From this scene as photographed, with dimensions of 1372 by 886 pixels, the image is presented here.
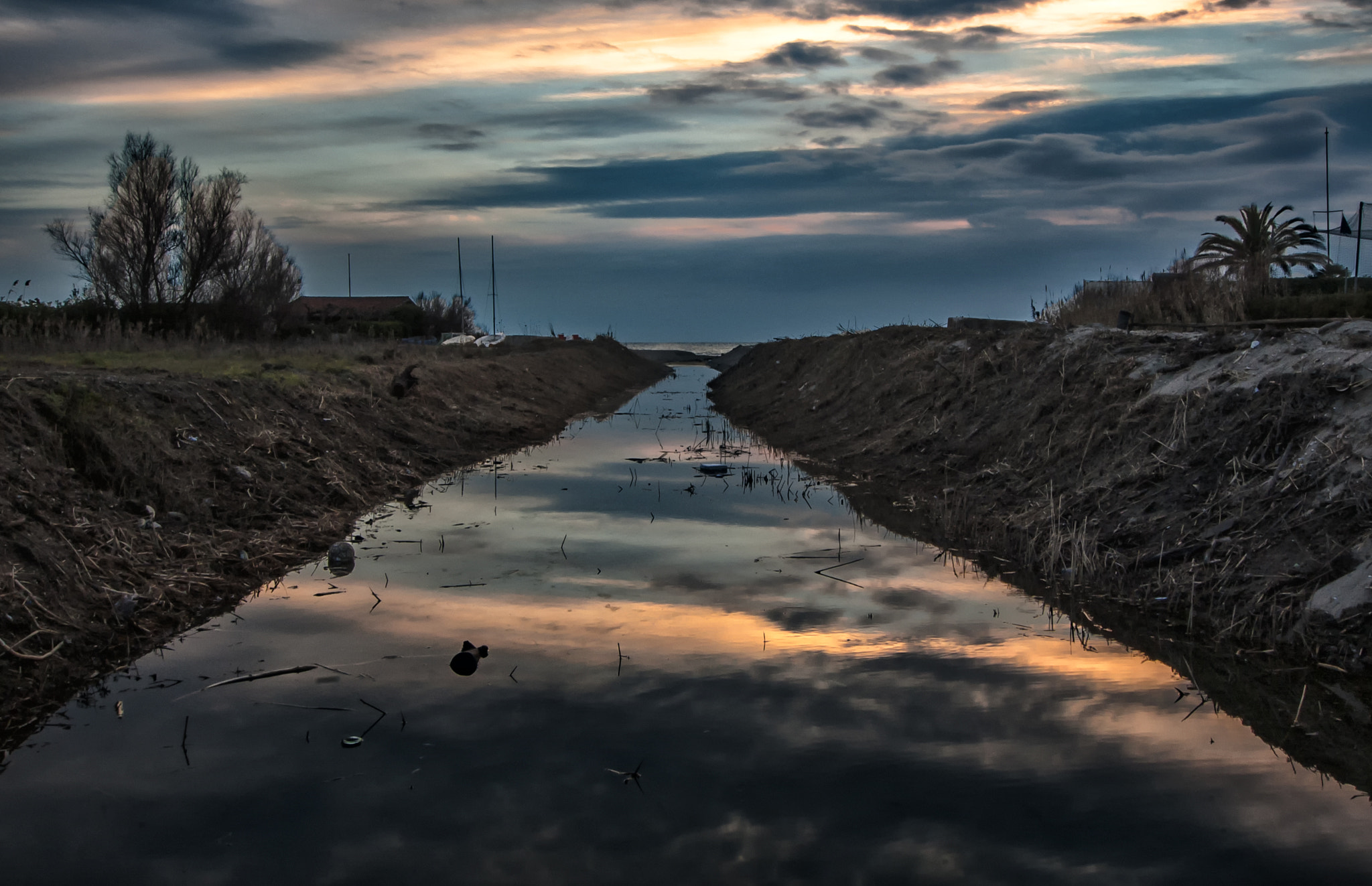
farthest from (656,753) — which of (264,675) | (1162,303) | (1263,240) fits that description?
(1263,240)

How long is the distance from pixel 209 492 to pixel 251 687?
187 inches

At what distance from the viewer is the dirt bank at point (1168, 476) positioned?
24.7 ft

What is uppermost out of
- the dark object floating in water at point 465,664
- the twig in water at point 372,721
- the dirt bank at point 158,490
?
the dirt bank at point 158,490

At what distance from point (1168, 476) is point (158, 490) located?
10.0m

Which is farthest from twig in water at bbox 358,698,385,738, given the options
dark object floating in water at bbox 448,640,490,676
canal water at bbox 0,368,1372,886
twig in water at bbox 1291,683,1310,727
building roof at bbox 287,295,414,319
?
building roof at bbox 287,295,414,319

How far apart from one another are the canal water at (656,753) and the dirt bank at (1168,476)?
3.80 feet

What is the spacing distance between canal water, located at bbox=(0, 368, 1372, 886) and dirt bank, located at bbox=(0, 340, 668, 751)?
1.44 ft

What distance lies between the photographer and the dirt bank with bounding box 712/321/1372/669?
7535 millimetres

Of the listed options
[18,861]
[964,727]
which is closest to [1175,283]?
[964,727]

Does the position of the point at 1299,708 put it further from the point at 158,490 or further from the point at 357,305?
the point at 357,305

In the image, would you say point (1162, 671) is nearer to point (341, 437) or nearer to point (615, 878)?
point (615, 878)

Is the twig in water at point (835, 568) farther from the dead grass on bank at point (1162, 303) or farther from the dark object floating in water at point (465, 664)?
the dead grass on bank at point (1162, 303)

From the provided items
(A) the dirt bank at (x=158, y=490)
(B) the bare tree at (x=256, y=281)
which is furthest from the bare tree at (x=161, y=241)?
(A) the dirt bank at (x=158, y=490)

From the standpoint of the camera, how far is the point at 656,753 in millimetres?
5211
